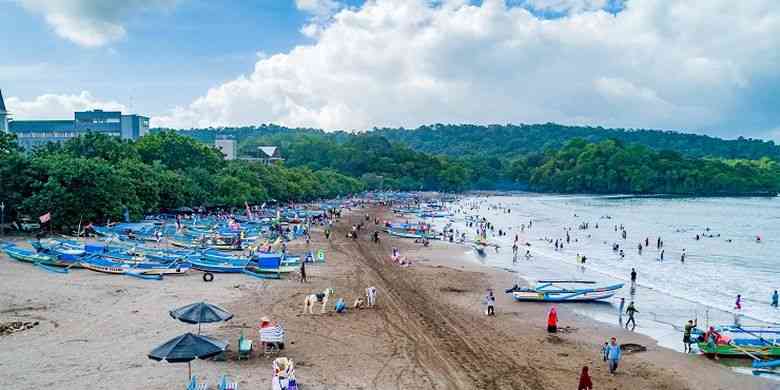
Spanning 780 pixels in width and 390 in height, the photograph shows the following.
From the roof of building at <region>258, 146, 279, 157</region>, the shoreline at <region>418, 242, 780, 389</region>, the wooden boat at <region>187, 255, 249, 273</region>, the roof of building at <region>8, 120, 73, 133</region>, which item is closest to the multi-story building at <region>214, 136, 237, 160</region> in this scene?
the roof of building at <region>258, 146, 279, 157</region>

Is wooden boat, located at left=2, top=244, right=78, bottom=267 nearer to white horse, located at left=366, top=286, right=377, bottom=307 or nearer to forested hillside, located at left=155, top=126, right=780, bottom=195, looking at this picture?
white horse, located at left=366, top=286, right=377, bottom=307

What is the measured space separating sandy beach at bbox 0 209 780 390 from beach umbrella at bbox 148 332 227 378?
6.17ft

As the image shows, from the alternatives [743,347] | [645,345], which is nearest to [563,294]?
[645,345]

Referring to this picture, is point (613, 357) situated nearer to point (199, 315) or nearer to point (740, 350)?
point (740, 350)

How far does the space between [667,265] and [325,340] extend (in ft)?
106

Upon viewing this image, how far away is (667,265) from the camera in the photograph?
135ft

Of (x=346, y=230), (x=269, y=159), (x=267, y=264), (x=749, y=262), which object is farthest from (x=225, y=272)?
(x=269, y=159)

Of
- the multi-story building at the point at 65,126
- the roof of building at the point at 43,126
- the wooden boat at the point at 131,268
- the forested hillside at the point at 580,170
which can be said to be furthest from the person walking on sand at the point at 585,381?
the forested hillside at the point at 580,170

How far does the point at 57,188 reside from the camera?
37062 millimetres

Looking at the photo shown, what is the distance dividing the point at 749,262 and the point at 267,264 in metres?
37.3

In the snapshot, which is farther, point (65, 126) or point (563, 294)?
point (65, 126)

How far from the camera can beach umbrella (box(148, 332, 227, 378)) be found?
12062 millimetres

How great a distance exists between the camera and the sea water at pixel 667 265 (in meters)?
25.5

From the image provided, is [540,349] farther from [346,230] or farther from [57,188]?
[346,230]
